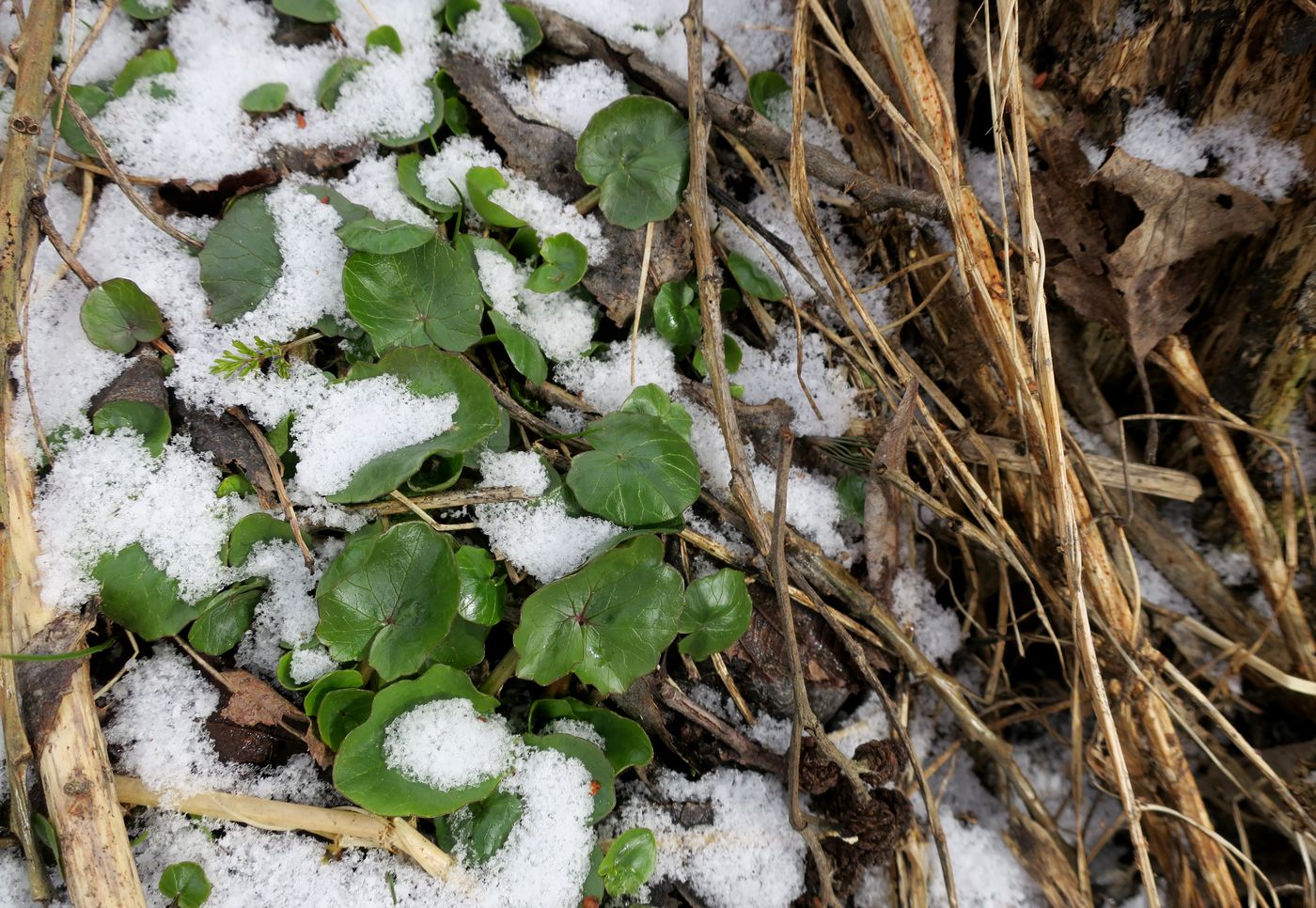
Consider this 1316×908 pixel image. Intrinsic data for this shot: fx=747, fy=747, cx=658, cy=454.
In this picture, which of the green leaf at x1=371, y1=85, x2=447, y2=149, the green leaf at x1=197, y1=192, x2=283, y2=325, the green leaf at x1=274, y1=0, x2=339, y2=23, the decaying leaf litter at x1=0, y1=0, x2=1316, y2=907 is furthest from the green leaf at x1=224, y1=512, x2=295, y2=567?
the green leaf at x1=274, y1=0, x2=339, y2=23

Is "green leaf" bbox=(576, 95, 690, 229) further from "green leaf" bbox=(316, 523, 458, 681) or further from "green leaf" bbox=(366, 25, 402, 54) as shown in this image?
"green leaf" bbox=(316, 523, 458, 681)

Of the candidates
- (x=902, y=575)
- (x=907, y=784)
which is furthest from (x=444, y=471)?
(x=907, y=784)

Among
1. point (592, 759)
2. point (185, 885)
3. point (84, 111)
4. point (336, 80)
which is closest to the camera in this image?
point (185, 885)

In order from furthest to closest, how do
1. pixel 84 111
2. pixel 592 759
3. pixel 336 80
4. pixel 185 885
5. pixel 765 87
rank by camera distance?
1. pixel 765 87
2. pixel 336 80
3. pixel 84 111
4. pixel 592 759
5. pixel 185 885

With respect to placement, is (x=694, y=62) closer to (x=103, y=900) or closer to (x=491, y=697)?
(x=491, y=697)

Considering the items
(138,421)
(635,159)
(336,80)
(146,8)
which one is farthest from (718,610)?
(146,8)

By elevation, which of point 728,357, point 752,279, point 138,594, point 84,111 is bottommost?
point 138,594

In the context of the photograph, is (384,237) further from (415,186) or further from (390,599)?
(390,599)

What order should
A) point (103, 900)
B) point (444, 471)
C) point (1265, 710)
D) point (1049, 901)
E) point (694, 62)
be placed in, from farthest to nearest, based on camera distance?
point (1265, 710) → point (1049, 901) → point (694, 62) → point (444, 471) → point (103, 900)
